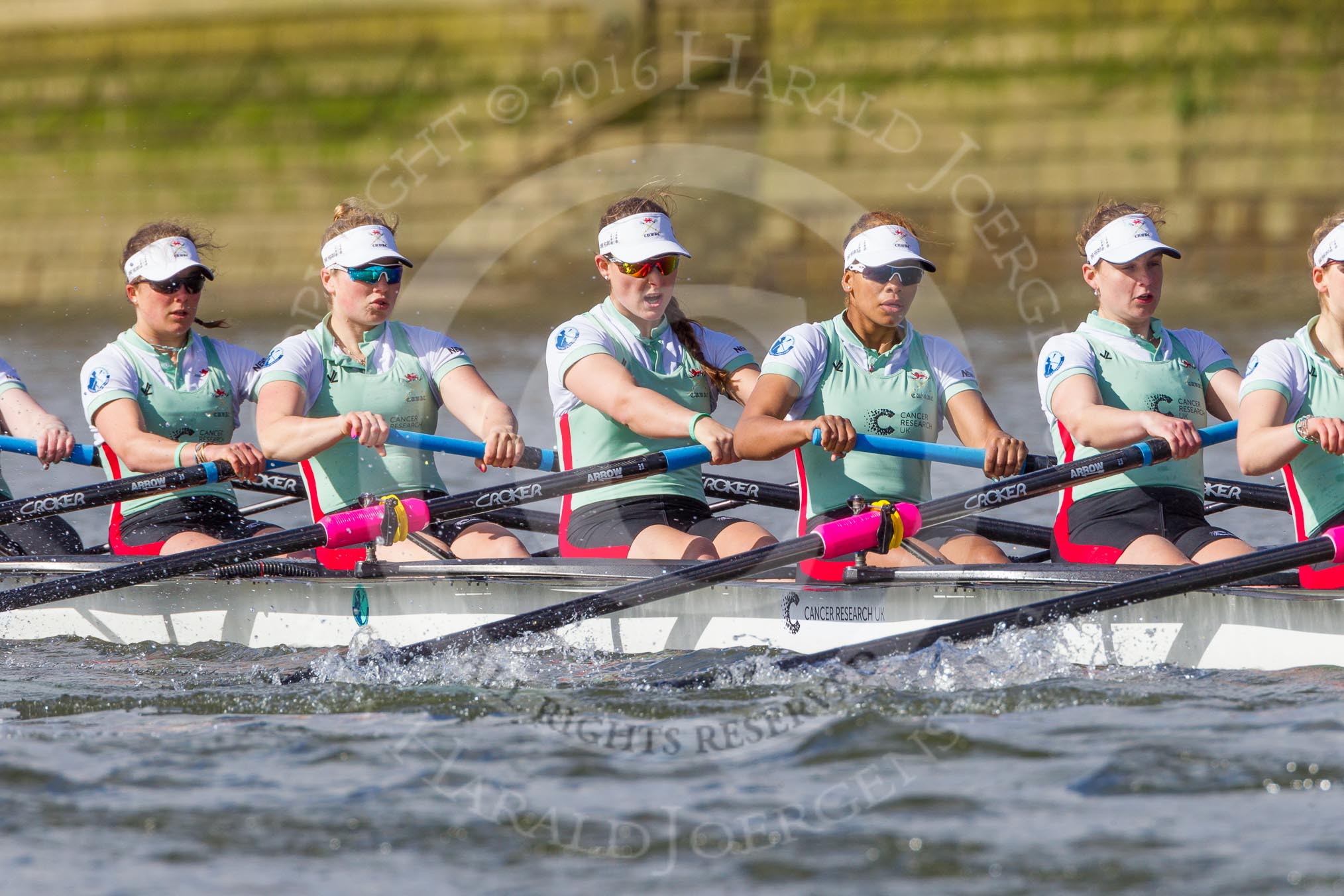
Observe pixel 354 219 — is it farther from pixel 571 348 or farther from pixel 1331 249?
pixel 1331 249

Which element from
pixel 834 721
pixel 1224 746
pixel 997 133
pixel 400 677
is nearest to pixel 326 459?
pixel 400 677

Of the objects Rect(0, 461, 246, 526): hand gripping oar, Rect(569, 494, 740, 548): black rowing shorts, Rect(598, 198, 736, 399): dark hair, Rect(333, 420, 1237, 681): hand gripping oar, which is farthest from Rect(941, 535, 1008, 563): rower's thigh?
Rect(0, 461, 246, 526): hand gripping oar

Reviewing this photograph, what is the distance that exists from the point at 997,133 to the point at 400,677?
620 inches

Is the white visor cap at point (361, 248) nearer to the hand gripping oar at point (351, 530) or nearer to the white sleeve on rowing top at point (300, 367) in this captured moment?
the white sleeve on rowing top at point (300, 367)

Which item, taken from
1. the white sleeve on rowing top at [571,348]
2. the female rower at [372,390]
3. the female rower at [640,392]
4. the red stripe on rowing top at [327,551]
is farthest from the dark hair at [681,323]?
the red stripe on rowing top at [327,551]

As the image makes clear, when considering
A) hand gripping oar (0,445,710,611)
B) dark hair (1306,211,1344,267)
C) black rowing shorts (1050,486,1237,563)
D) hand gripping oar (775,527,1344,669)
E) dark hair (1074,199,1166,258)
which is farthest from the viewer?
hand gripping oar (0,445,710,611)

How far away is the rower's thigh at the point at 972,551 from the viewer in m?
5.71

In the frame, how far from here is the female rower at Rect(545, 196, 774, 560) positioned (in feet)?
19.1

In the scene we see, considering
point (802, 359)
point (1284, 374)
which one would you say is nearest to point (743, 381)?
point (802, 359)

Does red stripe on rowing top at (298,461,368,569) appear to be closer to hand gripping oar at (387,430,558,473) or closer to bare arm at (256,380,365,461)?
bare arm at (256,380,365,461)

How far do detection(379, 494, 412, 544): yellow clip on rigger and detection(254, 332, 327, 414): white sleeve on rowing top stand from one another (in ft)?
1.86

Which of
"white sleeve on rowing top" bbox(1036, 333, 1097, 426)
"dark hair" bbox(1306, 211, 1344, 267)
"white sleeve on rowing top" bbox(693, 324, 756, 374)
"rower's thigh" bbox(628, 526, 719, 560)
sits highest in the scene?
"dark hair" bbox(1306, 211, 1344, 267)

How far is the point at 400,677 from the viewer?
5.39 meters

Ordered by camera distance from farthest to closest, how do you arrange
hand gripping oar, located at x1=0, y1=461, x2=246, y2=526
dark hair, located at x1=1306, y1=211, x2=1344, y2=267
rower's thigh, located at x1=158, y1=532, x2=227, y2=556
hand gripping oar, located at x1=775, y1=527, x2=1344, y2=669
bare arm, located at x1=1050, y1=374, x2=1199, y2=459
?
rower's thigh, located at x1=158, y1=532, x2=227, y2=556, hand gripping oar, located at x1=0, y1=461, x2=246, y2=526, bare arm, located at x1=1050, y1=374, x2=1199, y2=459, dark hair, located at x1=1306, y1=211, x2=1344, y2=267, hand gripping oar, located at x1=775, y1=527, x2=1344, y2=669
